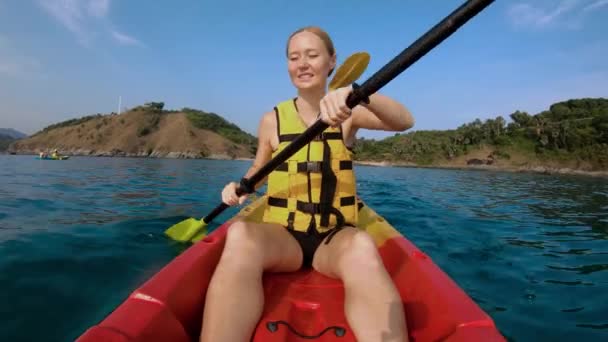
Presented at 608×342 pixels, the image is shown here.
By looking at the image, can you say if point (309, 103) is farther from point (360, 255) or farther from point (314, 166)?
point (360, 255)

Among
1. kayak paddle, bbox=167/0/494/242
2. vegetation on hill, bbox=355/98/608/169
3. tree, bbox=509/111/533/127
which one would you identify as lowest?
kayak paddle, bbox=167/0/494/242

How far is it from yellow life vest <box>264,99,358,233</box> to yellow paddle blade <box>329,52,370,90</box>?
817 mm

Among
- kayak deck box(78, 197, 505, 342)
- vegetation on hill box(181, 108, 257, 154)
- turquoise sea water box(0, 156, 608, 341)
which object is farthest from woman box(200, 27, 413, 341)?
vegetation on hill box(181, 108, 257, 154)

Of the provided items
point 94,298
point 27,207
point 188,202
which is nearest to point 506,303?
point 94,298

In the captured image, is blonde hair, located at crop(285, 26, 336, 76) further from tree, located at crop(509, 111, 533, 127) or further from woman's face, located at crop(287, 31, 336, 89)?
tree, located at crop(509, 111, 533, 127)

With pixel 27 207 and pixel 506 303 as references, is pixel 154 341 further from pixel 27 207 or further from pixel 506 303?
pixel 27 207

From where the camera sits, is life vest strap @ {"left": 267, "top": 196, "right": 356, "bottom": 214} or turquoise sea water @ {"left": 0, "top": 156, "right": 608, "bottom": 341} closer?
life vest strap @ {"left": 267, "top": 196, "right": 356, "bottom": 214}

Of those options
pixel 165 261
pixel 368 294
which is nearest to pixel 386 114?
pixel 368 294

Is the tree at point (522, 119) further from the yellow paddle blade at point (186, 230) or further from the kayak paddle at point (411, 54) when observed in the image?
the kayak paddle at point (411, 54)

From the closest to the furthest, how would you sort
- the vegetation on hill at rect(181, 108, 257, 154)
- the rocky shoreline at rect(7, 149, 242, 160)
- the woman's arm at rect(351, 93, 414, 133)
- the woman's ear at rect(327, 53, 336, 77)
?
the woman's arm at rect(351, 93, 414, 133)
the woman's ear at rect(327, 53, 336, 77)
the rocky shoreline at rect(7, 149, 242, 160)
the vegetation on hill at rect(181, 108, 257, 154)

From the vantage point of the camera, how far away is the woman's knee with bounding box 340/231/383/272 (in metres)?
1.57

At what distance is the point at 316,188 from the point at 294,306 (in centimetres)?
72

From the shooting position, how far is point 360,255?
5.27 ft

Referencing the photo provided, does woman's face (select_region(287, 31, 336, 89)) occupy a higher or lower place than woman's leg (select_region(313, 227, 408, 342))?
higher
